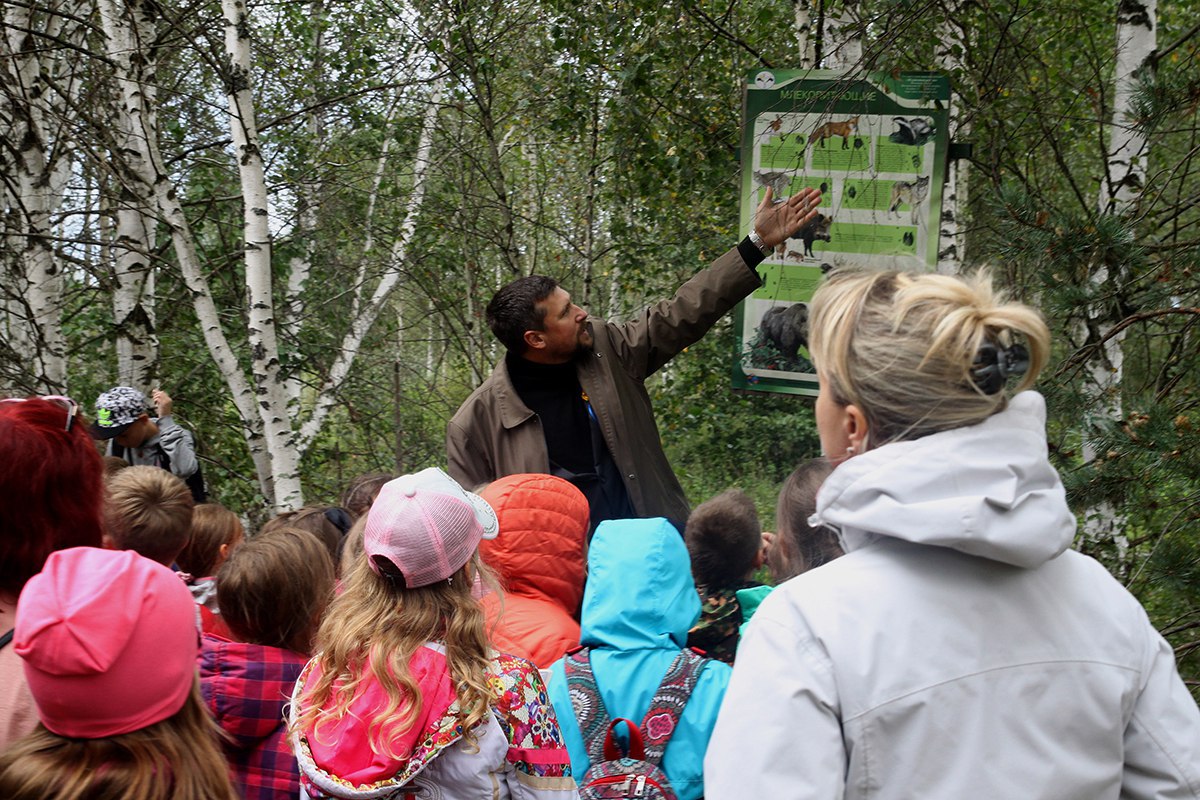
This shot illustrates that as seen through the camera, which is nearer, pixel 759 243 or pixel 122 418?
pixel 759 243

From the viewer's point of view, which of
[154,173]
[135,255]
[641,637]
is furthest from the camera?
[135,255]

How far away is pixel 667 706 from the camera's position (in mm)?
2215

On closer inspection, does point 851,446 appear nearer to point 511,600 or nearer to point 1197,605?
point 511,600

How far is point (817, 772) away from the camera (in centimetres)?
119

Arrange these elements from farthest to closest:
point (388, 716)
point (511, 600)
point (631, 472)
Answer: point (631, 472) < point (511, 600) < point (388, 716)

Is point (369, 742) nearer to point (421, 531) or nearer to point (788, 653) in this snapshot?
point (421, 531)

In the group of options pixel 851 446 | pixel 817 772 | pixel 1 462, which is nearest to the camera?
pixel 817 772

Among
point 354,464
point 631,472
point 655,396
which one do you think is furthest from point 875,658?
point 354,464

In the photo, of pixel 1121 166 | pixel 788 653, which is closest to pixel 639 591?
pixel 788 653

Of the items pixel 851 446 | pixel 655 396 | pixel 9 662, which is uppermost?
pixel 851 446

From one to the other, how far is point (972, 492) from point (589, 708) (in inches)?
51.1

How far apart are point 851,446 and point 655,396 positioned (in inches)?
298

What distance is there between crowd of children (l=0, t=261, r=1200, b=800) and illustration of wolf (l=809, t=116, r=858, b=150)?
2.39 m

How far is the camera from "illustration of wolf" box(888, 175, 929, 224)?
3754 millimetres
